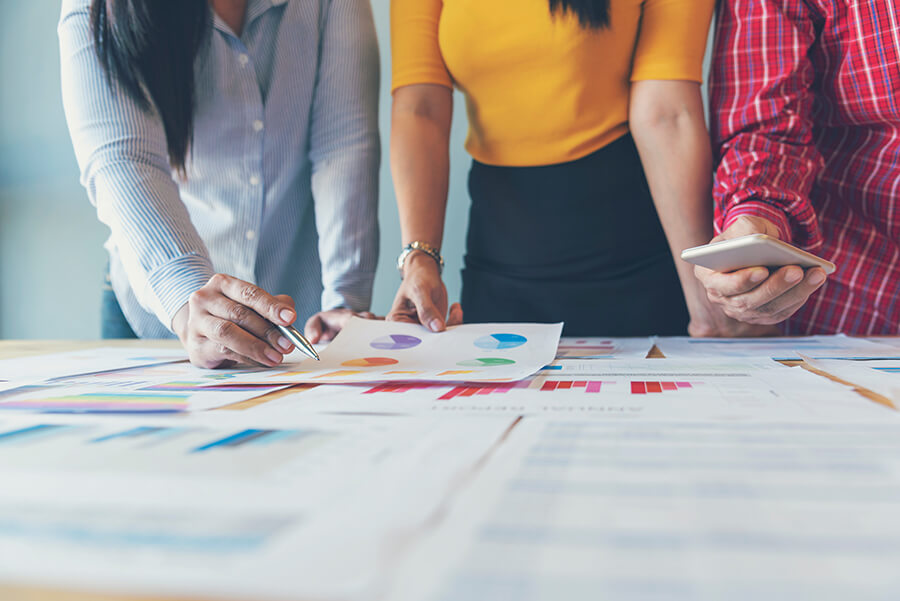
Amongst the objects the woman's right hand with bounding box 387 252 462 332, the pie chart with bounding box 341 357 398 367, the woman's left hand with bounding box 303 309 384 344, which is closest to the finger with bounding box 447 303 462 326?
the woman's right hand with bounding box 387 252 462 332

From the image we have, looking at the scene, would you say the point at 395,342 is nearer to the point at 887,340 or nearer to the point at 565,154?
the point at 565,154

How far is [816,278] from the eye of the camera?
2.03ft

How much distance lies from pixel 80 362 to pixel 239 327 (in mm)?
225

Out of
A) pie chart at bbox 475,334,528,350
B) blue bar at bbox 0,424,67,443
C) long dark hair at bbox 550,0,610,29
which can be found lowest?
pie chart at bbox 475,334,528,350

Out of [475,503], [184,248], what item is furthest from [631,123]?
[475,503]

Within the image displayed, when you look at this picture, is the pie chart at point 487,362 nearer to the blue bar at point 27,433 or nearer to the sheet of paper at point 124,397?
the sheet of paper at point 124,397

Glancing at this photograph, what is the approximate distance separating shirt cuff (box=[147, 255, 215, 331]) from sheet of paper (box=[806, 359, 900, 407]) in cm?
62

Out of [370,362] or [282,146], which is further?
[282,146]

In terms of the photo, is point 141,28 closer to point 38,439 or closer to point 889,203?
point 38,439

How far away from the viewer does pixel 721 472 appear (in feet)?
0.82

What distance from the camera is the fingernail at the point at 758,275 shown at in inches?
24.1

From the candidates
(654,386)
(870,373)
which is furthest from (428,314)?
(870,373)

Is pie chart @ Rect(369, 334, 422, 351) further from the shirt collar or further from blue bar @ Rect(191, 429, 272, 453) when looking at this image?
the shirt collar

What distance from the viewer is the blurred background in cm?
198
